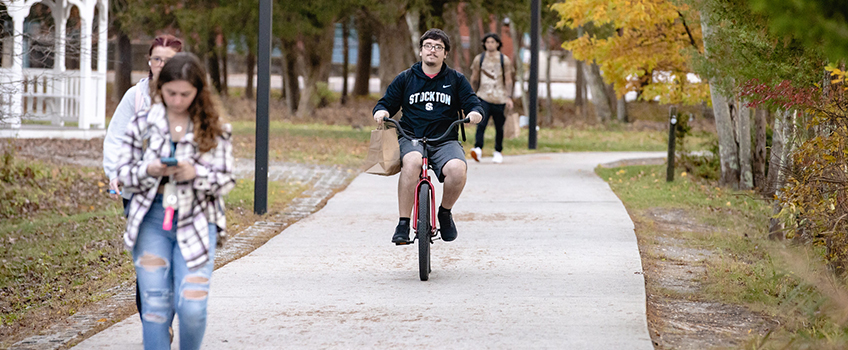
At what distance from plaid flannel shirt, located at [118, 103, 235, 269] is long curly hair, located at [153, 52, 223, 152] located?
45 millimetres

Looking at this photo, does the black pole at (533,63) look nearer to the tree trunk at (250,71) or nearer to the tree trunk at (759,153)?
the tree trunk at (759,153)

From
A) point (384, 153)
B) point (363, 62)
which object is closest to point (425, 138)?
point (384, 153)

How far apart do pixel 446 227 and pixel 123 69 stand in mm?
30506

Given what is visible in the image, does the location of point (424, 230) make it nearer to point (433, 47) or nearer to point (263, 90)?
point (433, 47)

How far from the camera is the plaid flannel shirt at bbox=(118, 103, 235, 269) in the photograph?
4109mm

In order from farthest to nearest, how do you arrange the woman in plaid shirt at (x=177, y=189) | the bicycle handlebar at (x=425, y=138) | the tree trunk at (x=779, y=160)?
the tree trunk at (x=779, y=160)
the bicycle handlebar at (x=425, y=138)
the woman in plaid shirt at (x=177, y=189)

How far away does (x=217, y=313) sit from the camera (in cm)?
572

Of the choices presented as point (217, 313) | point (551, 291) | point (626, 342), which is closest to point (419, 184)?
point (551, 291)

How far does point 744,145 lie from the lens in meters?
12.2

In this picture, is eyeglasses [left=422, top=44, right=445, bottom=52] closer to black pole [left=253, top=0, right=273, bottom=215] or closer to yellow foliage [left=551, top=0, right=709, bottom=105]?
black pole [left=253, top=0, right=273, bottom=215]

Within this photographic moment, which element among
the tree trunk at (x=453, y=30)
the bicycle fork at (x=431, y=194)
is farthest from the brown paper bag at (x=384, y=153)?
the tree trunk at (x=453, y=30)

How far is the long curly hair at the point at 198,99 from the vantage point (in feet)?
13.4

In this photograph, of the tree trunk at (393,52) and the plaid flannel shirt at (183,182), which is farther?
the tree trunk at (393,52)

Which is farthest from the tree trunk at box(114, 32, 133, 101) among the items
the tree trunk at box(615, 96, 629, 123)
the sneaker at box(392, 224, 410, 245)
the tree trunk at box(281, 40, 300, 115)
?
the sneaker at box(392, 224, 410, 245)
